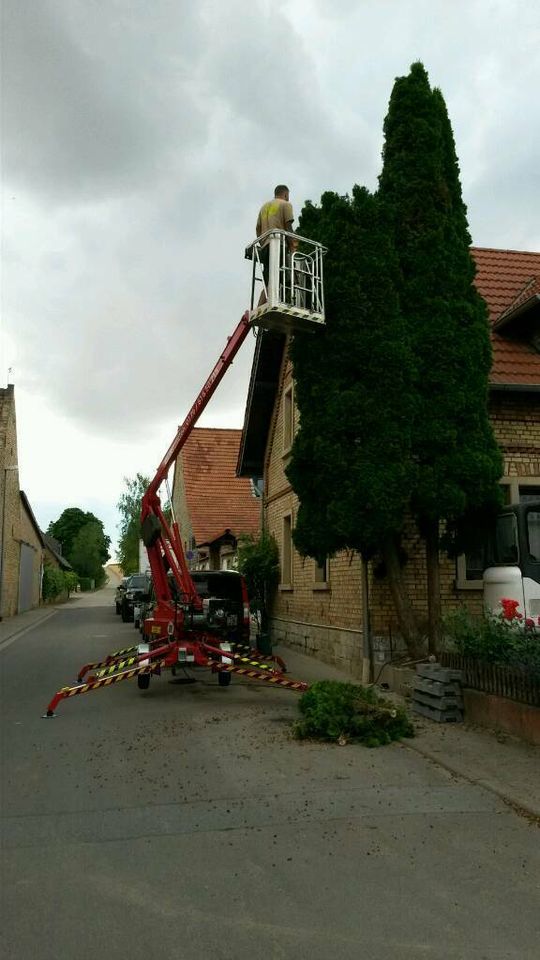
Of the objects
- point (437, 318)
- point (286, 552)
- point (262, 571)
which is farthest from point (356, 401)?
point (262, 571)

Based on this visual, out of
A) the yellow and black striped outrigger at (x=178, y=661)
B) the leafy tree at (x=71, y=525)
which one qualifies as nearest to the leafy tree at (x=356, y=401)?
the yellow and black striped outrigger at (x=178, y=661)

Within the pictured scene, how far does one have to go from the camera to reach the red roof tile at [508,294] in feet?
42.2

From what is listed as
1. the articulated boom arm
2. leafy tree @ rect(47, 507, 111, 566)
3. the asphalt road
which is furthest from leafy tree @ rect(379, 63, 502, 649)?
leafy tree @ rect(47, 507, 111, 566)

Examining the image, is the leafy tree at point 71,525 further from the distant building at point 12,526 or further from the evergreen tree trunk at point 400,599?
the evergreen tree trunk at point 400,599

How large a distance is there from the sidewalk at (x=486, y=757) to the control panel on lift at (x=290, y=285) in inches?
205

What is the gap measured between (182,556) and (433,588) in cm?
412

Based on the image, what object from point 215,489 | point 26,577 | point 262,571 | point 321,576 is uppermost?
point 215,489

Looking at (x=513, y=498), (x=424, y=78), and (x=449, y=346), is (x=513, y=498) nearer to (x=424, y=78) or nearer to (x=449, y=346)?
(x=449, y=346)

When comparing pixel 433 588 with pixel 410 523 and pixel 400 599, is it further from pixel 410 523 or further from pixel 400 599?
pixel 410 523

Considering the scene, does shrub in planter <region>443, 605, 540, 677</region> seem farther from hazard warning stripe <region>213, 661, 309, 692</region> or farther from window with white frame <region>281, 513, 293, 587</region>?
window with white frame <region>281, 513, 293, 587</region>

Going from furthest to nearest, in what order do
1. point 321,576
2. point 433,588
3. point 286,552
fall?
point 286,552, point 321,576, point 433,588

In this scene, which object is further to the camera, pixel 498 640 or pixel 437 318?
pixel 437 318

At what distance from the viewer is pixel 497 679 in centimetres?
802

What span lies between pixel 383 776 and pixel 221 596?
27.8ft
